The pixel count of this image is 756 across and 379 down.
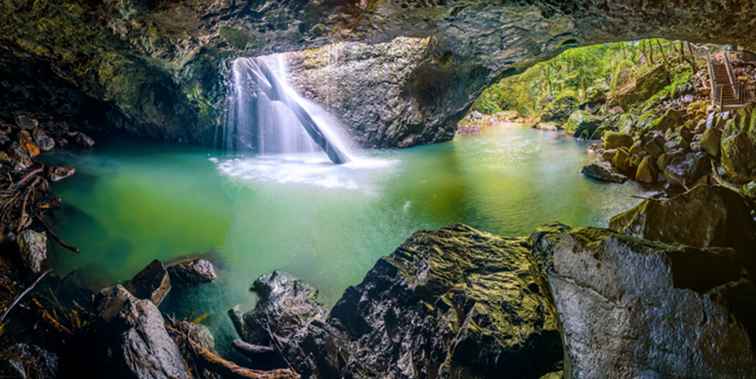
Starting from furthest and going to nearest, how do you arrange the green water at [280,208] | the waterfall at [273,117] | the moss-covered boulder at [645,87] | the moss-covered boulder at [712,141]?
1. the moss-covered boulder at [645,87]
2. the waterfall at [273,117]
3. the moss-covered boulder at [712,141]
4. the green water at [280,208]

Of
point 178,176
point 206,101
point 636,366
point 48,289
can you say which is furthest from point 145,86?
point 636,366

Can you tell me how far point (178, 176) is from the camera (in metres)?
8.90

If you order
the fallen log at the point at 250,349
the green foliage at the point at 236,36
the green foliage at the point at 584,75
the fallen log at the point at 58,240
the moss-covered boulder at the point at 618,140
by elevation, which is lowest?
the fallen log at the point at 250,349

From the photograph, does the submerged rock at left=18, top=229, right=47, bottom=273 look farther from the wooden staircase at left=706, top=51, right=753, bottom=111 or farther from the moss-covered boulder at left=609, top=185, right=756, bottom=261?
the wooden staircase at left=706, top=51, right=753, bottom=111

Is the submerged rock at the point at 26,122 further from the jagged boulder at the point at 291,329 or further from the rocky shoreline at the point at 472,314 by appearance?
the jagged boulder at the point at 291,329

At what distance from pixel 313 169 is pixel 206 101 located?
4.19 meters

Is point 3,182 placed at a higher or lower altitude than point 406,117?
lower

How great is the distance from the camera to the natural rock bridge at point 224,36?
15.4 ft

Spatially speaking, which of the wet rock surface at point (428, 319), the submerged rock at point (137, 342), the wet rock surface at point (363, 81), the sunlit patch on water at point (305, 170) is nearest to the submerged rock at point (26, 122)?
the sunlit patch on water at point (305, 170)

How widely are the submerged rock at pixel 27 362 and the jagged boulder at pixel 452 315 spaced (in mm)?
2193

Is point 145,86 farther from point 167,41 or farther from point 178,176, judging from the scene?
point 167,41

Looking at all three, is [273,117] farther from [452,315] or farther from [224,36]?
[452,315]

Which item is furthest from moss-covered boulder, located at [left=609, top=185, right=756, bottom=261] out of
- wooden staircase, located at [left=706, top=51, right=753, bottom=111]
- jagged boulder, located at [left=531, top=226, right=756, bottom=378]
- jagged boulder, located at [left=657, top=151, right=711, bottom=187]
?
wooden staircase, located at [left=706, top=51, right=753, bottom=111]

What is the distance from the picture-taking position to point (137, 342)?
2.69 m
